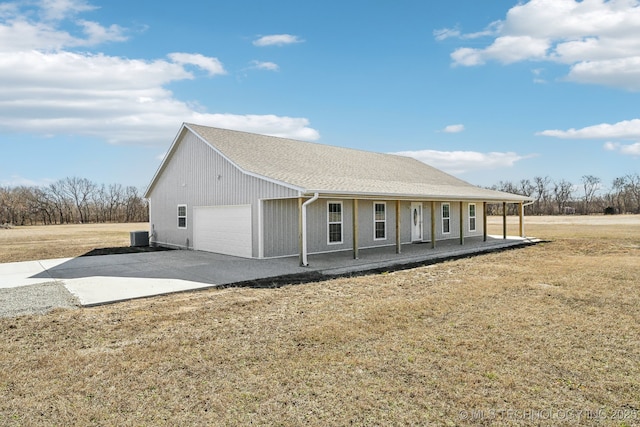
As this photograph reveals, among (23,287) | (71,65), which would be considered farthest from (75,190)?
(23,287)

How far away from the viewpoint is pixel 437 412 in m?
3.29

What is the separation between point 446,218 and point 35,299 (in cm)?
1700

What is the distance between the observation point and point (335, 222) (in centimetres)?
1454

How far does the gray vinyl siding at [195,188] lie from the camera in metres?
13.0

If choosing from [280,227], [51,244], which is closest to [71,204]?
[51,244]

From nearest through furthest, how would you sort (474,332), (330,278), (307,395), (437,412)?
(437,412) → (307,395) → (474,332) → (330,278)

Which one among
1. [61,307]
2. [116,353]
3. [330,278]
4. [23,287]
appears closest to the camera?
[116,353]

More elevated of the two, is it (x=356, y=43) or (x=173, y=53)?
(x=356, y=43)

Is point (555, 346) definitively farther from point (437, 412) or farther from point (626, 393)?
point (437, 412)

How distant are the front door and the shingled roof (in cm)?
112

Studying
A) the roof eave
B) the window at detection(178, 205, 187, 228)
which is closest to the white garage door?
the window at detection(178, 205, 187, 228)

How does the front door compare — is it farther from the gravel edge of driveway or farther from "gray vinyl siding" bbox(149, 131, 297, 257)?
the gravel edge of driveway

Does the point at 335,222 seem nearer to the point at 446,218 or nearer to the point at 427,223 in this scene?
the point at 427,223

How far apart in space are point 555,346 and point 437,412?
244 cm
